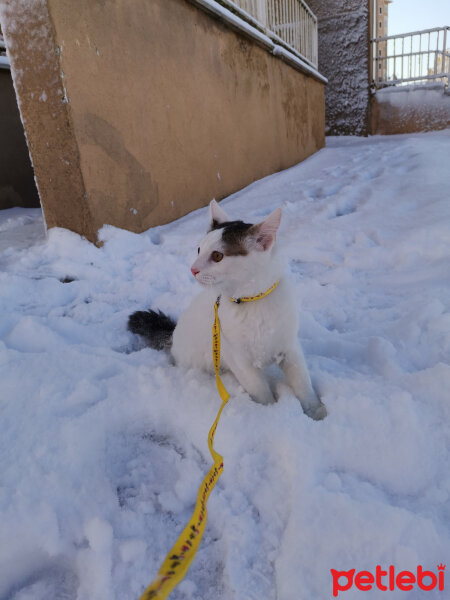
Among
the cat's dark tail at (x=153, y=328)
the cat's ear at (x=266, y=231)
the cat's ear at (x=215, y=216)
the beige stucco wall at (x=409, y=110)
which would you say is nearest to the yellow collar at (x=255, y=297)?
the cat's ear at (x=266, y=231)

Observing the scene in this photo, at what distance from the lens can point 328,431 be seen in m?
1.18

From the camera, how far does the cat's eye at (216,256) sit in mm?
1159

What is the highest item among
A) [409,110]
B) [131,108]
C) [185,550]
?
[409,110]

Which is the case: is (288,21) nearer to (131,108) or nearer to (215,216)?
(131,108)

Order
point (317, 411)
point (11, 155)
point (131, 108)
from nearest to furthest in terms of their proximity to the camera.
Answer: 1. point (317, 411)
2. point (131, 108)
3. point (11, 155)

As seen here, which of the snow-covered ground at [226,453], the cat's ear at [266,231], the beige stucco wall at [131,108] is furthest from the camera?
the beige stucco wall at [131,108]

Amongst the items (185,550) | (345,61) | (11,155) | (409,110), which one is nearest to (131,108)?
(11,155)

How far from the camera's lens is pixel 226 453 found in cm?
119

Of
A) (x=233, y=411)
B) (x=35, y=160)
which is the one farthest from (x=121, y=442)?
(x=35, y=160)

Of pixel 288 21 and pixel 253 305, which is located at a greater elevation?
pixel 288 21

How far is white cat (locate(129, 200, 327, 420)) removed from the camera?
3.80ft

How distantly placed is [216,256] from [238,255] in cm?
7

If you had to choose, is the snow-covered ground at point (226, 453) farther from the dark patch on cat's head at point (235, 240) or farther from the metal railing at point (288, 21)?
the metal railing at point (288, 21)

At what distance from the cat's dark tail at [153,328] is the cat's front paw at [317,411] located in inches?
31.7
